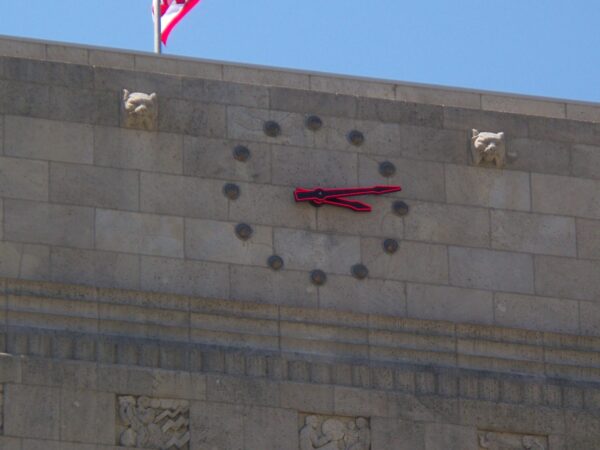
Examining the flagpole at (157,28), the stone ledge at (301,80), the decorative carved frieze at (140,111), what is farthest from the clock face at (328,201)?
the flagpole at (157,28)

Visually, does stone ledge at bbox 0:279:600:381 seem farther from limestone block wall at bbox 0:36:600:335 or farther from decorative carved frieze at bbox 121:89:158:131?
decorative carved frieze at bbox 121:89:158:131

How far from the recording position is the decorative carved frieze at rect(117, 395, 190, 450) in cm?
4791

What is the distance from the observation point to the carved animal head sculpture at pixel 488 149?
52.3 metres

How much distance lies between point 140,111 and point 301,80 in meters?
3.33

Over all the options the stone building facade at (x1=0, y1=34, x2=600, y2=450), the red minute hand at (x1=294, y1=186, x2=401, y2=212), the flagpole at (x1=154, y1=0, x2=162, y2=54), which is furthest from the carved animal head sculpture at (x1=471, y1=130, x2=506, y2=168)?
the flagpole at (x1=154, y1=0, x2=162, y2=54)

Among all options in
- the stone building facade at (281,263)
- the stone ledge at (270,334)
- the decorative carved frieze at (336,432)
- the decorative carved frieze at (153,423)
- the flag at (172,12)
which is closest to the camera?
the decorative carved frieze at (153,423)

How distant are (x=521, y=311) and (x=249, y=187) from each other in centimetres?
462

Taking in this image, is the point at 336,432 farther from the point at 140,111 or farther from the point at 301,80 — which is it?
Result: the point at 301,80

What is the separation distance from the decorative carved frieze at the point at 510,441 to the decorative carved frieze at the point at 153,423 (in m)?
4.55

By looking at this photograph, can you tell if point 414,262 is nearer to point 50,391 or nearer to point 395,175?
point 395,175

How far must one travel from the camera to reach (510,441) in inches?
1959

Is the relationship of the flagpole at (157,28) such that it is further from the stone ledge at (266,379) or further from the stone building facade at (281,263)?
the stone ledge at (266,379)

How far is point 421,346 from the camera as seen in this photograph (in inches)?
1981

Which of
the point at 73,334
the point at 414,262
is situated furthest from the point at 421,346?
the point at 73,334
